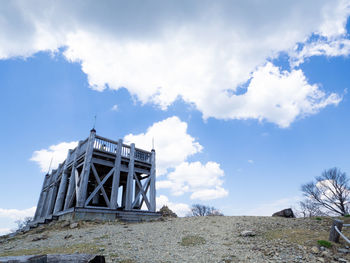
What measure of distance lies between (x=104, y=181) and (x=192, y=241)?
29.0 ft

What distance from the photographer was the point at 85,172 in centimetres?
1424

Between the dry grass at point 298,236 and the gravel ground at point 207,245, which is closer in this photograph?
the gravel ground at point 207,245

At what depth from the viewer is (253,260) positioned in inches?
241

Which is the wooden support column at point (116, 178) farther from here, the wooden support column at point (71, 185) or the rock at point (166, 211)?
the rock at point (166, 211)

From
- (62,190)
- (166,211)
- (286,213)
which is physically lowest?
(286,213)

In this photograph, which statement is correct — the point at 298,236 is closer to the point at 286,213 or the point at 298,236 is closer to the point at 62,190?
the point at 286,213

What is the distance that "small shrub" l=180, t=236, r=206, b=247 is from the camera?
7.81 meters

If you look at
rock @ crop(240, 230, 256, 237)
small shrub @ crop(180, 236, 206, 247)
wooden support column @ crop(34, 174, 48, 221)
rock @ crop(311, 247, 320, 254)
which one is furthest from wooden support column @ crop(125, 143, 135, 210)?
wooden support column @ crop(34, 174, 48, 221)

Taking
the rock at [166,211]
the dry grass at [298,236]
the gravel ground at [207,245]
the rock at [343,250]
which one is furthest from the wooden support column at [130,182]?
the rock at [343,250]

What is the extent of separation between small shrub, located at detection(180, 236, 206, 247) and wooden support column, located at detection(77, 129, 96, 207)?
807 centimetres

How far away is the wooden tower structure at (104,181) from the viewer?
13.7 m

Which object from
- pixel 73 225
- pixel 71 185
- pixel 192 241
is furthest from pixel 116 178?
pixel 192 241

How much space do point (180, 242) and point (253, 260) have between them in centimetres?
289

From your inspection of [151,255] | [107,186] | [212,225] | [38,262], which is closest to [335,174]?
[212,225]
